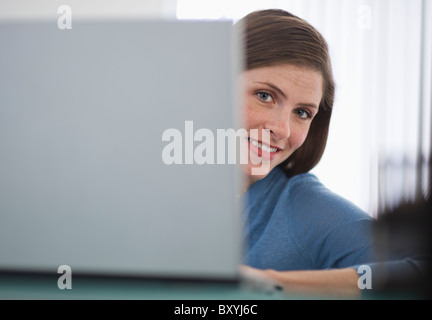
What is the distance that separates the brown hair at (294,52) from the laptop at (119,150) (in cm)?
47

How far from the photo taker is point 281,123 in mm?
899

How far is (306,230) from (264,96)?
312 millimetres

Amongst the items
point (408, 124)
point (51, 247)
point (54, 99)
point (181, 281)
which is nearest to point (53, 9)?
point (54, 99)

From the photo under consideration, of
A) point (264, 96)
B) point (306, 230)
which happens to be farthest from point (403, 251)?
point (264, 96)

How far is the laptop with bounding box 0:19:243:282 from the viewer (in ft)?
1.71

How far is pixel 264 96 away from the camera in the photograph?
0.91 metres

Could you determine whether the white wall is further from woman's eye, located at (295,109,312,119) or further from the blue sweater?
the blue sweater

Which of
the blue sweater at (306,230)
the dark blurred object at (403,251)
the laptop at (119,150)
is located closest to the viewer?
the laptop at (119,150)

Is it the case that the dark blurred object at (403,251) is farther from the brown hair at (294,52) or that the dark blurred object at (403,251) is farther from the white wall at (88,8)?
the white wall at (88,8)

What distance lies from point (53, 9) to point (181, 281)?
24.0 inches

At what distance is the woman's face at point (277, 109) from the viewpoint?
0.87 m

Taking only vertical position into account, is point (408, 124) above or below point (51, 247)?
above

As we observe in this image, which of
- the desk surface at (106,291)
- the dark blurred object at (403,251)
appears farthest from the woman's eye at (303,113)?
the desk surface at (106,291)
